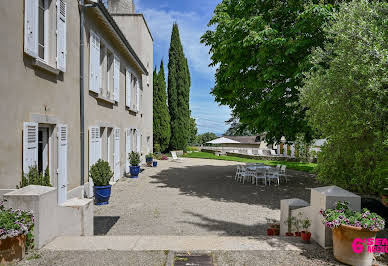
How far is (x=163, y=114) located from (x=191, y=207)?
21.5m

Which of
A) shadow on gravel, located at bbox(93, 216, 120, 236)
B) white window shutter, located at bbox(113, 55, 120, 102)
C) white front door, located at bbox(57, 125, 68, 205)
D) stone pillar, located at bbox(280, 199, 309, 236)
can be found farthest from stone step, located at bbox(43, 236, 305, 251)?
white window shutter, located at bbox(113, 55, 120, 102)

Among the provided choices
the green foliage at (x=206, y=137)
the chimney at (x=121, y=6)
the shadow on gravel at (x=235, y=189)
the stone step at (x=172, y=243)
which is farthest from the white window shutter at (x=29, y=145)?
the green foliage at (x=206, y=137)

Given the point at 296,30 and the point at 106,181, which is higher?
the point at 296,30

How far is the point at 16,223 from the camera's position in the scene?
3.37 meters

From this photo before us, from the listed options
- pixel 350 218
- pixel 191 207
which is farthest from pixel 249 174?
pixel 350 218

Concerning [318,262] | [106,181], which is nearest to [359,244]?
[318,262]

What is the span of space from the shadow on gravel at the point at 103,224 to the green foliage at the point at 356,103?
5290 mm

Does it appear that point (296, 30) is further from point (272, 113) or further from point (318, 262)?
point (318, 262)

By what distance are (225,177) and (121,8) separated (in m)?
15.0

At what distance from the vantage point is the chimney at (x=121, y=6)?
20375 millimetres

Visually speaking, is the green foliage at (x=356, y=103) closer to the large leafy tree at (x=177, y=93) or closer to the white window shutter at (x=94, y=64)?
the white window shutter at (x=94, y=64)

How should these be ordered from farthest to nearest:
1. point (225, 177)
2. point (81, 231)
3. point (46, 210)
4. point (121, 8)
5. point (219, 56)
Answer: point (121, 8)
point (225, 177)
point (219, 56)
point (81, 231)
point (46, 210)

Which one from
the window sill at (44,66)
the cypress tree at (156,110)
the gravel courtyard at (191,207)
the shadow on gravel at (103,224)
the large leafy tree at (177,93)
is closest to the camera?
the window sill at (44,66)

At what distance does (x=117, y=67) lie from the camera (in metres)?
12.1
